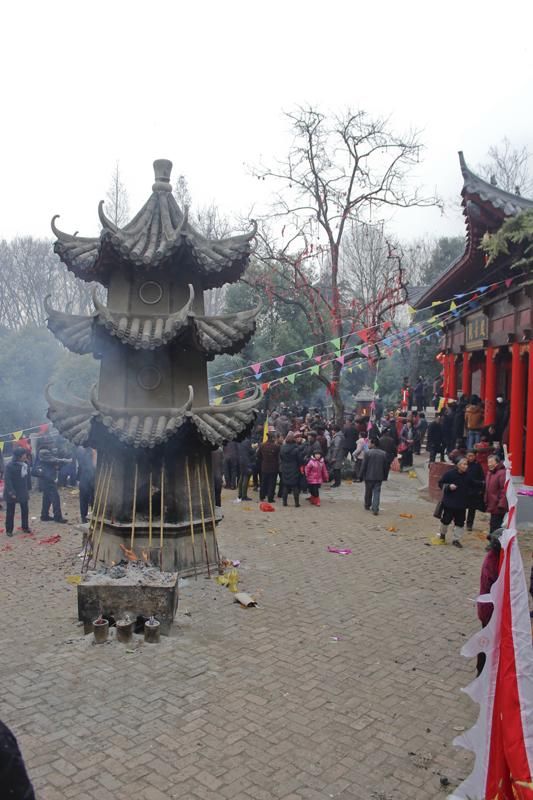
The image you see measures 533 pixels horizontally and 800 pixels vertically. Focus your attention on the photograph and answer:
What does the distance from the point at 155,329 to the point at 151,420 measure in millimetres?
1386

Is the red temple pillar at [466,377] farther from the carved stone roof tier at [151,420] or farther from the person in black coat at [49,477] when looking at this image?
the person in black coat at [49,477]

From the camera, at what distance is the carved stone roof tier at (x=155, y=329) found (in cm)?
912

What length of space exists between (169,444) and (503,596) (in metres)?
6.28

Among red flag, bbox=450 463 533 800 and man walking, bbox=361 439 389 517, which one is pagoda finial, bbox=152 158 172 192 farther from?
red flag, bbox=450 463 533 800

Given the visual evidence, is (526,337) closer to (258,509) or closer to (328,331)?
(258,509)

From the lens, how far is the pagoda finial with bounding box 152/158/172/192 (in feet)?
34.4

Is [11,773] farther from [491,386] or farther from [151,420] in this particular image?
[491,386]

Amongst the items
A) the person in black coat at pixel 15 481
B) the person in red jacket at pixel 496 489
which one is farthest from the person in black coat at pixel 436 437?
the person in black coat at pixel 15 481

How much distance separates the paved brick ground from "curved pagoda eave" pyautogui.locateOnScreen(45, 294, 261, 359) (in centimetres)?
373

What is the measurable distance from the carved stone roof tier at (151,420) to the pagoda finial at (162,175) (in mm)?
3897

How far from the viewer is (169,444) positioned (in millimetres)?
9664

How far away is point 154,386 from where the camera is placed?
9.80m

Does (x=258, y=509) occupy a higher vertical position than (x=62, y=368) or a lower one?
lower

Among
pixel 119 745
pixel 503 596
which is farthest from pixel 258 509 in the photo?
pixel 503 596
